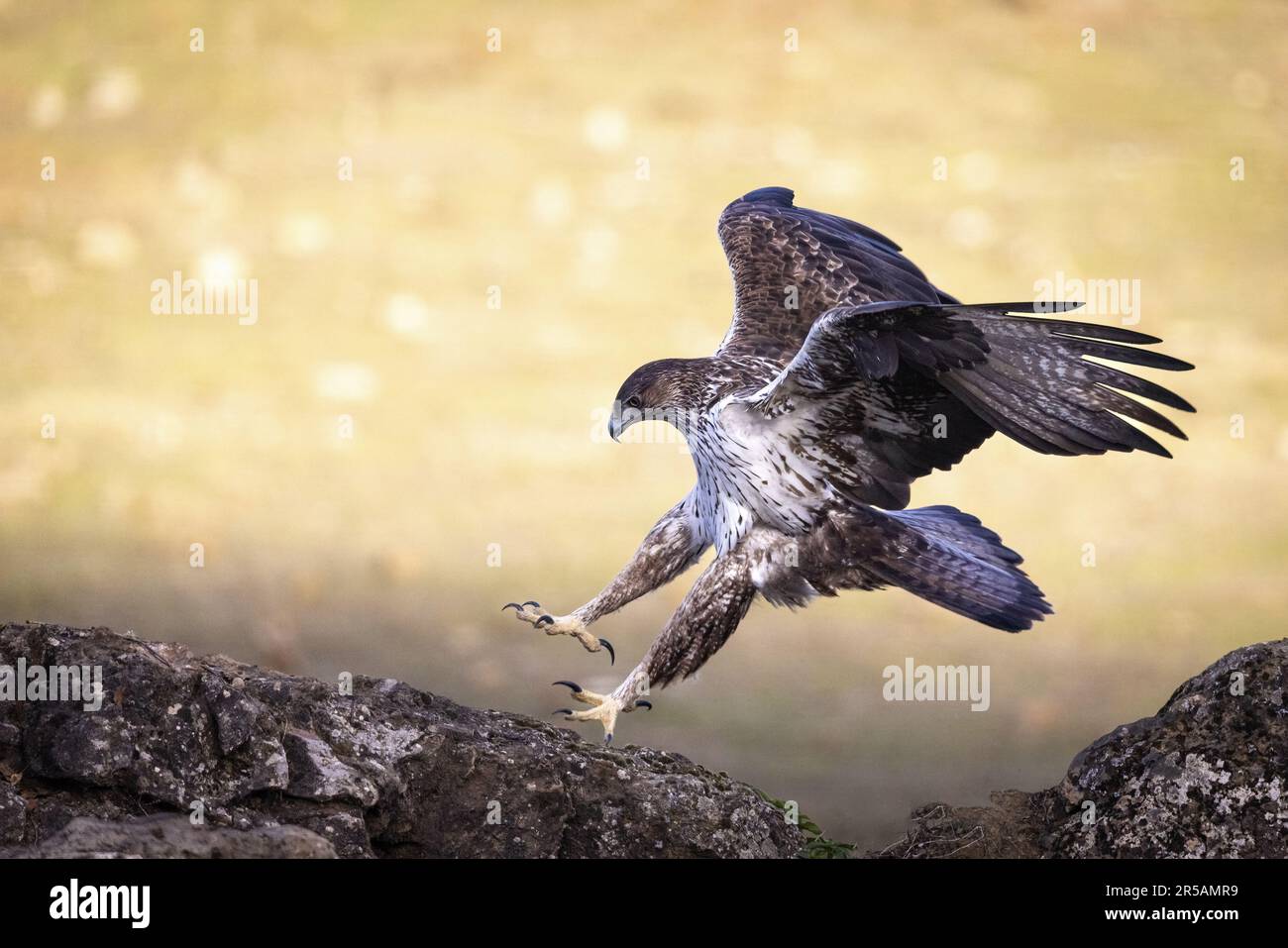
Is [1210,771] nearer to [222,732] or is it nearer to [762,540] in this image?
[762,540]

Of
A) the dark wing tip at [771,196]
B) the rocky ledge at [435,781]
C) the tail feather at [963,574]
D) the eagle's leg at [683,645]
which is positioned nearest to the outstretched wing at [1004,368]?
→ the tail feather at [963,574]

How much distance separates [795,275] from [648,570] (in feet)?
7.07

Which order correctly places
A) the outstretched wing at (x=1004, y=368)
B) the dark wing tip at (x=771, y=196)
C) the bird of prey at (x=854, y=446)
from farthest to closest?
the dark wing tip at (x=771, y=196), the bird of prey at (x=854, y=446), the outstretched wing at (x=1004, y=368)

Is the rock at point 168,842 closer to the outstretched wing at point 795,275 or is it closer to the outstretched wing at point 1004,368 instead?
the outstretched wing at point 1004,368

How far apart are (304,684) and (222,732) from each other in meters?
0.99

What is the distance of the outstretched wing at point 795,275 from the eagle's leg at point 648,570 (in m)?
1.16

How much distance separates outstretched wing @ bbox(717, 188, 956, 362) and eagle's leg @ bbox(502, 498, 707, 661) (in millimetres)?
1162

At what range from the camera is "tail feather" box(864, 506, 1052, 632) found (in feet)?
20.8

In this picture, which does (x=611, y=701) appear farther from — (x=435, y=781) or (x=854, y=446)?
(x=854, y=446)

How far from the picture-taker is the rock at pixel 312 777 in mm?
4699

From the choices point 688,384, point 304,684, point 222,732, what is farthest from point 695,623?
point 222,732

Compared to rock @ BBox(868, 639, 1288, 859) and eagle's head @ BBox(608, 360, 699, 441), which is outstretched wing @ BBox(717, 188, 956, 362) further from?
rock @ BBox(868, 639, 1288, 859)

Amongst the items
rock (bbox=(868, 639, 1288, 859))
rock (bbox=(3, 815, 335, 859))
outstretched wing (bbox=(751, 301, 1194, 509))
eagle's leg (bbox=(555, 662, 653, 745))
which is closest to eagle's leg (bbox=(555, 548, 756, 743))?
eagle's leg (bbox=(555, 662, 653, 745))

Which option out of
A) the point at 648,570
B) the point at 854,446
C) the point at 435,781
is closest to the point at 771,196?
the point at 854,446
